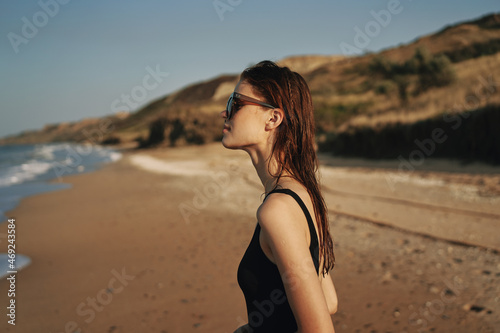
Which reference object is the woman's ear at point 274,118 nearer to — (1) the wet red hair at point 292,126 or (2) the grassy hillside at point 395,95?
(1) the wet red hair at point 292,126

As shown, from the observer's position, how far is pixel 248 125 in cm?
148

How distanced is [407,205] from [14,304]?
24.9 ft

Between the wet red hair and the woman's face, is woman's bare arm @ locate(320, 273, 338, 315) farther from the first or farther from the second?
the woman's face

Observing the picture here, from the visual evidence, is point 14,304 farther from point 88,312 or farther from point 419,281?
point 419,281

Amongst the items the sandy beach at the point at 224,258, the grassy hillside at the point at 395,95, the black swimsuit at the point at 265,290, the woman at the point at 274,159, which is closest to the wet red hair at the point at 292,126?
the woman at the point at 274,159

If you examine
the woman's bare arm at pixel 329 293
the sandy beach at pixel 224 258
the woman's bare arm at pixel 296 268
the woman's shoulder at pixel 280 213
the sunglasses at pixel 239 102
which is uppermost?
the sunglasses at pixel 239 102

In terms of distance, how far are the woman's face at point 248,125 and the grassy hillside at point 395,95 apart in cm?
1327

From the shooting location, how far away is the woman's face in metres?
1.48

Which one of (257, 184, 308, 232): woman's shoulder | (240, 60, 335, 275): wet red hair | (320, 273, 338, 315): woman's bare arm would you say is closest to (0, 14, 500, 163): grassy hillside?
(320, 273, 338, 315): woman's bare arm

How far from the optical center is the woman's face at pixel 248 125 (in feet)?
4.85

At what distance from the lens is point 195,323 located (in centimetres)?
401

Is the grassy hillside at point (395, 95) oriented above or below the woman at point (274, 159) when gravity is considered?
above

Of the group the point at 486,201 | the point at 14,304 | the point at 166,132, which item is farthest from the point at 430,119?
the point at 166,132

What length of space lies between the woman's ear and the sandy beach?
10.0ft
